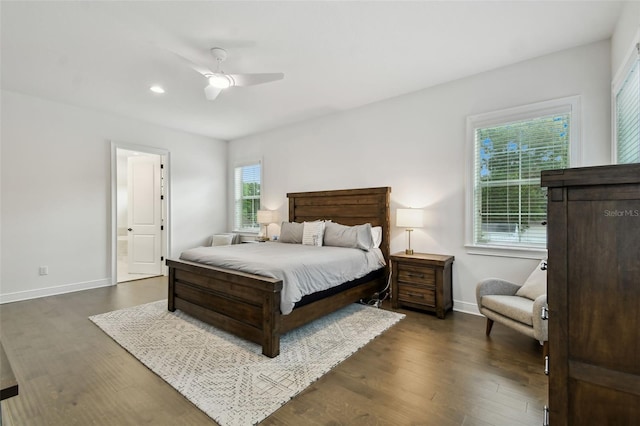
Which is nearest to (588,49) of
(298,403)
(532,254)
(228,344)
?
(532,254)

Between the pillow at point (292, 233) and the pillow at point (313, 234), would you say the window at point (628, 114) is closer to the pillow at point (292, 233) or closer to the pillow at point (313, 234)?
the pillow at point (313, 234)

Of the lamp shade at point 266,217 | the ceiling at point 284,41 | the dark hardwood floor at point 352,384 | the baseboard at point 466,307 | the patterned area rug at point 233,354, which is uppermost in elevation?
the ceiling at point 284,41

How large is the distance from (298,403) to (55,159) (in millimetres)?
4933

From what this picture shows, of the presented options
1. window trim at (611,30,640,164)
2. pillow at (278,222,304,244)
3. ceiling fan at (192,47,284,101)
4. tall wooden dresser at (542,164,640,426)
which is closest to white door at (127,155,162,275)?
pillow at (278,222,304,244)

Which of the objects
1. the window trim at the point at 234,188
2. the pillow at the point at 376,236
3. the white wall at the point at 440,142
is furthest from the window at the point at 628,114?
the window trim at the point at 234,188

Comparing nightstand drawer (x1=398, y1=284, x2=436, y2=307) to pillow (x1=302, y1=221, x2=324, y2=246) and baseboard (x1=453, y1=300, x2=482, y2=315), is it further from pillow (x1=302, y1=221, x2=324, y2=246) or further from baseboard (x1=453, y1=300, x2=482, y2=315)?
pillow (x1=302, y1=221, x2=324, y2=246)

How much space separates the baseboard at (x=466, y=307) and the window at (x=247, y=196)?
4.07 metres

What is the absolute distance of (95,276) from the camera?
15.4 ft

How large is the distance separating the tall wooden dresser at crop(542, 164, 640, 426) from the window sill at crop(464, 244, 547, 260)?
101 inches

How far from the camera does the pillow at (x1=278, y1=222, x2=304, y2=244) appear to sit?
447 centimetres

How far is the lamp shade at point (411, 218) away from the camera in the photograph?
145 inches

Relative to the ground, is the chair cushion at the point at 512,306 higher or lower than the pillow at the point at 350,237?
lower

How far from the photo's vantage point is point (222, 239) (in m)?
6.09

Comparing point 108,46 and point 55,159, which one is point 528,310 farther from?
point 55,159
